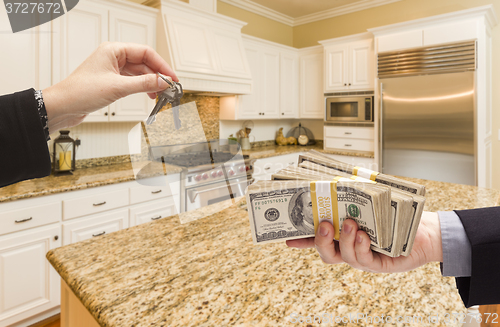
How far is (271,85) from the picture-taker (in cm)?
439

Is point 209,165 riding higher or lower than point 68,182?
higher

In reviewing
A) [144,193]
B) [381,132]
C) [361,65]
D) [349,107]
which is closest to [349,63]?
[361,65]

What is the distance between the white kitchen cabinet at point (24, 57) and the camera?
2.19 meters

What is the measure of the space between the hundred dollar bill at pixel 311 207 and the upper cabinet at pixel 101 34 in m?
2.42

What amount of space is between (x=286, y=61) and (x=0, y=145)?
14.2ft

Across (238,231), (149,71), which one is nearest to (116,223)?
(238,231)

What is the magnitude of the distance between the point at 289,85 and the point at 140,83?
409cm

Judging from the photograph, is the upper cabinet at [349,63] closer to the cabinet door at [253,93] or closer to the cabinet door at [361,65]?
the cabinet door at [361,65]

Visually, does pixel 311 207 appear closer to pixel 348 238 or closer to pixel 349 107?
pixel 348 238

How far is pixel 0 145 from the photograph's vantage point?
2.12 feet

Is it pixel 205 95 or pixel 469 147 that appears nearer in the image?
pixel 469 147

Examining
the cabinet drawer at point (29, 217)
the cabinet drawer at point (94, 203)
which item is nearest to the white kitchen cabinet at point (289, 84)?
the cabinet drawer at point (94, 203)

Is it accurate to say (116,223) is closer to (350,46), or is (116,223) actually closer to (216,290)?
(216,290)

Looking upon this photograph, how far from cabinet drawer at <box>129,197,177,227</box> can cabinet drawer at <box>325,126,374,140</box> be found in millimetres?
2569
